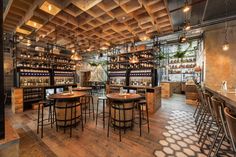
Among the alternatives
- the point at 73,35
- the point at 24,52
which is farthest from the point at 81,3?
the point at 24,52

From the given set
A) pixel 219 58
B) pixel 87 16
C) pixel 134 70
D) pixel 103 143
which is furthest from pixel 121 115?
pixel 219 58

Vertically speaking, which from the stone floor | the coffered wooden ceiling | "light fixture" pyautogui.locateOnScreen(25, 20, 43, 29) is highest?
the coffered wooden ceiling

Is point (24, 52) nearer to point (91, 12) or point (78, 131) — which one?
point (91, 12)

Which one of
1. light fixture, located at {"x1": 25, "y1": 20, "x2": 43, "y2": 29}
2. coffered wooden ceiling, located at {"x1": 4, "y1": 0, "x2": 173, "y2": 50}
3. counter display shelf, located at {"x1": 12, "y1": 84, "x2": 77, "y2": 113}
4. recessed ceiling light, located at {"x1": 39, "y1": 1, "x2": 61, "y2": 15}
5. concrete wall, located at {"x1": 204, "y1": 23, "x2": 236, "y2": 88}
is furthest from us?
concrete wall, located at {"x1": 204, "y1": 23, "x2": 236, "y2": 88}

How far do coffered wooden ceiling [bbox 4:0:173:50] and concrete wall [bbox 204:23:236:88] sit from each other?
109 inches

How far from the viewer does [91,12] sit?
12.2 feet

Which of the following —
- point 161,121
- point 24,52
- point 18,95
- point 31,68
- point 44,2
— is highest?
point 44,2

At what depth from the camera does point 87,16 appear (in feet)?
13.6

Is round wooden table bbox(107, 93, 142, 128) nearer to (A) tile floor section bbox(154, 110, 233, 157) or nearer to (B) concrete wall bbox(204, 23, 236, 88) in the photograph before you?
(A) tile floor section bbox(154, 110, 233, 157)

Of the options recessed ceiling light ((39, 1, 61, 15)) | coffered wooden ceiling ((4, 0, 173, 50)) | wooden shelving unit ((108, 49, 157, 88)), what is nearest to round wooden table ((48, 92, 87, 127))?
recessed ceiling light ((39, 1, 61, 15))

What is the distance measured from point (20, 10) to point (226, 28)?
864cm

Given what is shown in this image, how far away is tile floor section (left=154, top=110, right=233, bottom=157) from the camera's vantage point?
7.58ft

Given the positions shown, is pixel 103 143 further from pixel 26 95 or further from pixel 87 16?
pixel 26 95

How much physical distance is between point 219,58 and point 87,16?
6.59 m
